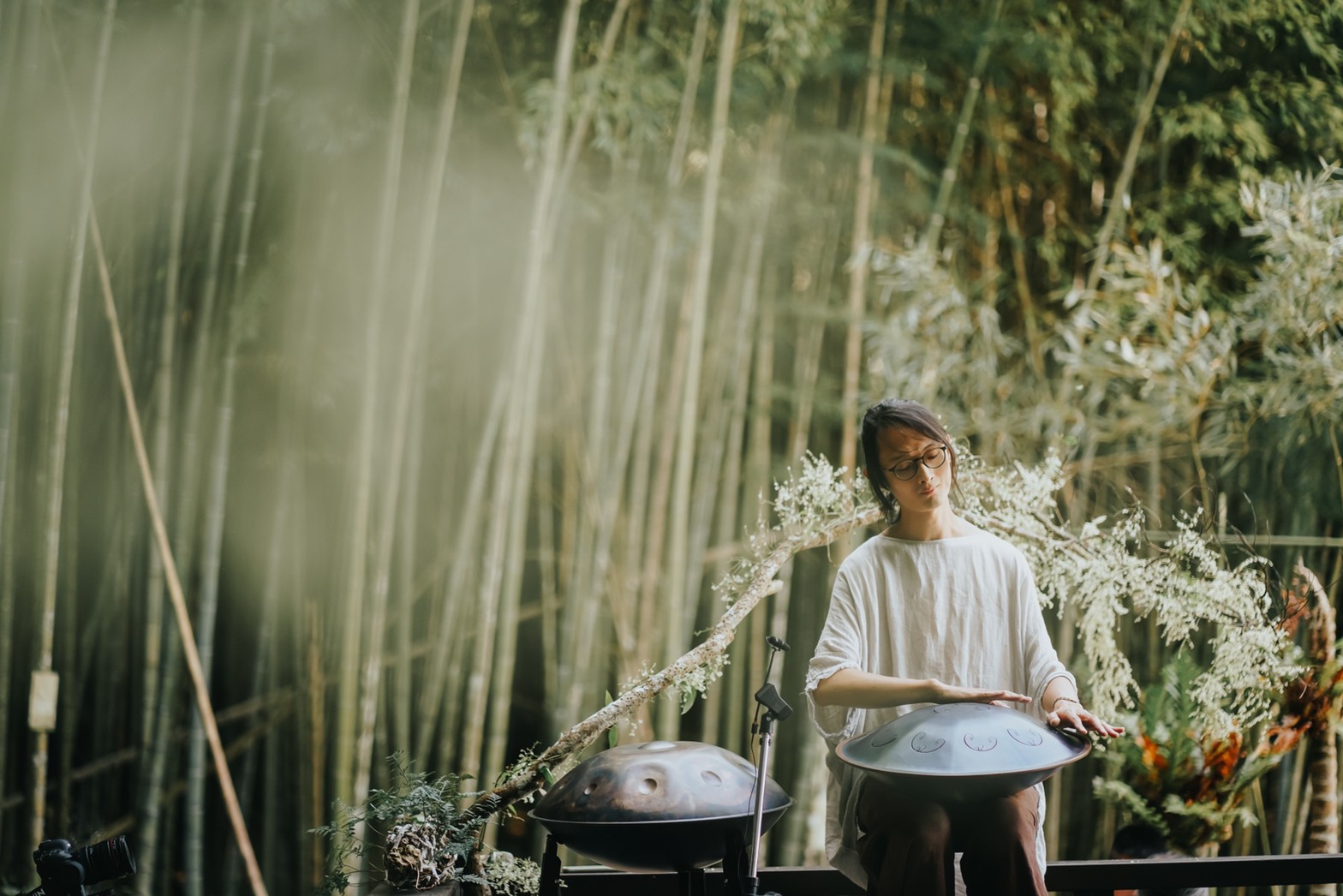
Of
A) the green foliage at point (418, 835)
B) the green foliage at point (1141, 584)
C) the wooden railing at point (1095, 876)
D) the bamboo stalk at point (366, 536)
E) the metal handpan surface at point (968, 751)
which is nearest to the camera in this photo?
the metal handpan surface at point (968, 751)

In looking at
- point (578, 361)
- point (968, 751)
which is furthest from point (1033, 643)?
A: point (578, 361)

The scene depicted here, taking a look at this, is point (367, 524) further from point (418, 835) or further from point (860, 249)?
point (860, 249)

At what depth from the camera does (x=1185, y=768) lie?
112 inches

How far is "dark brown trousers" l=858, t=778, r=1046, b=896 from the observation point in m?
1.61

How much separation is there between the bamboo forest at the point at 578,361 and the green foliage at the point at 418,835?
66 centimetres

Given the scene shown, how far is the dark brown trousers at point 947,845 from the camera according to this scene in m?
1.61

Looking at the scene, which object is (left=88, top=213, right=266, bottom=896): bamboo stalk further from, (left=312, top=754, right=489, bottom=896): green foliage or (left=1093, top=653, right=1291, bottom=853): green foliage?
(left=1093, top=653, right=1291, bottom=853): green foliage

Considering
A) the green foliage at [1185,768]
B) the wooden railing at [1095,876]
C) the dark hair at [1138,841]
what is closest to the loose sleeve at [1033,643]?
the wooden railing at [1095,876]

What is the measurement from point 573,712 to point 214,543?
1149 mm

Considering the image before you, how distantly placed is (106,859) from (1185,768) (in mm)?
2615

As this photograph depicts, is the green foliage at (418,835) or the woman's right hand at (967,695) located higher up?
the woman's right hand at (967,695)

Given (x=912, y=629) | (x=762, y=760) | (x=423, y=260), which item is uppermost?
(x=423, y=260)

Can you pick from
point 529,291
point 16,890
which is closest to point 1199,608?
point 529,291

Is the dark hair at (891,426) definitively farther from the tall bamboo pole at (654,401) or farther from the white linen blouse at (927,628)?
the tall bamboo pole at (654,401)
